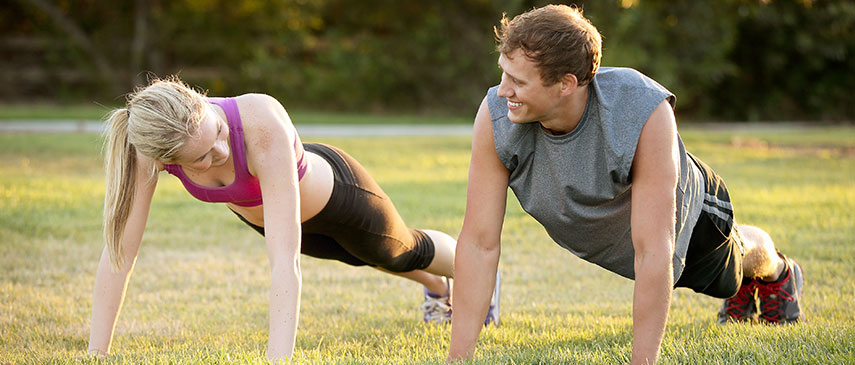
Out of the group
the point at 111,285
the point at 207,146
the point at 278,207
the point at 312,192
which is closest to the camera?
the point at 207,146

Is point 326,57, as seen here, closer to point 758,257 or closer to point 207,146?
point 758,257

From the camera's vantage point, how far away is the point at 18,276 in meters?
4.88

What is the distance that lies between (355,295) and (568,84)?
95.1 inches

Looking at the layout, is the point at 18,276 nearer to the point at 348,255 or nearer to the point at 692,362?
the point at 348,255

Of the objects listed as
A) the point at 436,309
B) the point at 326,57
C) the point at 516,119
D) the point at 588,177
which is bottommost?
the point at 326,57

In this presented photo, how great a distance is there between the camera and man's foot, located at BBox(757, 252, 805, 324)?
3748 mm

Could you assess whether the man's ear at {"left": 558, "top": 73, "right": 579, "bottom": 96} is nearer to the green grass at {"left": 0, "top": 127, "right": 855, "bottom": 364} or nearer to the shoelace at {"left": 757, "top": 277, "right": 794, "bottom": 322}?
the green grass at {"left": 0, "top": 127, "right": 855, "bottom": 364}

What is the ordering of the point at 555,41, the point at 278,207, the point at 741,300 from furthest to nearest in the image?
the point at 741,300 → the point at 278,207 → the point at 555,41

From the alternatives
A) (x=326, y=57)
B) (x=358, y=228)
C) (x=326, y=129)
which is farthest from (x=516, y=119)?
(x=326, y=57)

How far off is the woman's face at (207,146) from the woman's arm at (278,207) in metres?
0.12

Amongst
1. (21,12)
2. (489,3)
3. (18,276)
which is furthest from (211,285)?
(21,12)

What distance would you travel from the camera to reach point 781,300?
375 centimetres

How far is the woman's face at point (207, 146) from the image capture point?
9.23 feet

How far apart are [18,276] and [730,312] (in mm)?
3915
